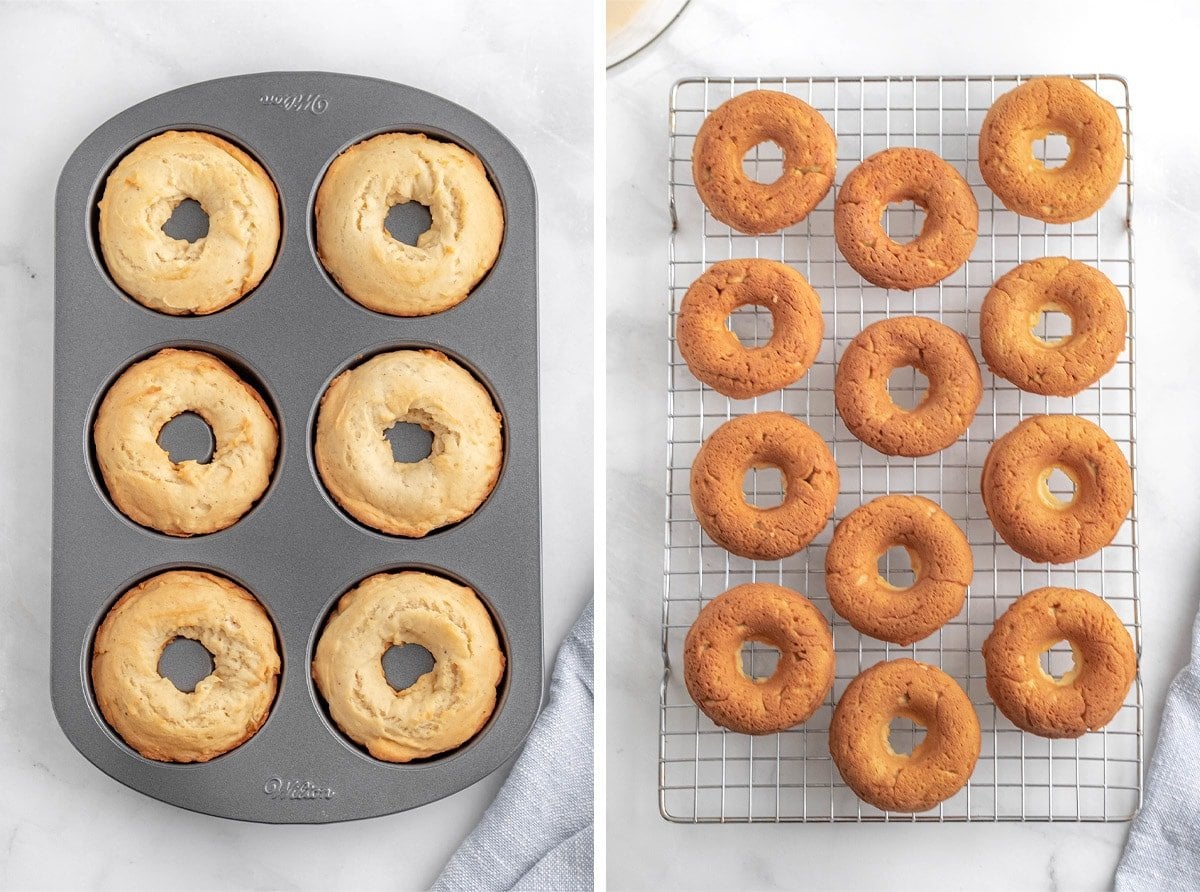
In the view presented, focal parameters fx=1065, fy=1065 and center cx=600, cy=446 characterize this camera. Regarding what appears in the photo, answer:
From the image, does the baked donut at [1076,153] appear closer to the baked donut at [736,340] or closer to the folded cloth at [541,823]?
the baked donut at [736,340]

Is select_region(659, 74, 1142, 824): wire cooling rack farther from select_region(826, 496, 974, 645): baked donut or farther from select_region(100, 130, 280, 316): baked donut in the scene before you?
select_region(100, 130, 280, 316): baked donut

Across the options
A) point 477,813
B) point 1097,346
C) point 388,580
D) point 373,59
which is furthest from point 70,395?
point 1097,346

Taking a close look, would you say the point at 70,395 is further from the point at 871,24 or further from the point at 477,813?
the point at 871,24

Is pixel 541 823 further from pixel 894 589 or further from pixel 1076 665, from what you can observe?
pixel 1076 665

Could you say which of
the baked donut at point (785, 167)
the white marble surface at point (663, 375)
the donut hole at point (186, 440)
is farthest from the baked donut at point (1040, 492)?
the donut hole at point (186, 440)

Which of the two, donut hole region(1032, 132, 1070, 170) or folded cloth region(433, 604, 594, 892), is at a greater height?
donut hole region(1032, 132, 1070, 170)

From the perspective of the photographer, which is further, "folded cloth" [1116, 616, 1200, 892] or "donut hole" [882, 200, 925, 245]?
"donut hole" [882, 200, 925, 245]

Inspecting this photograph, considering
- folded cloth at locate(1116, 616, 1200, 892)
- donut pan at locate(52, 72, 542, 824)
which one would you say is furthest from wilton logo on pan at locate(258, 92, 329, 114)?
folded cloth at locate(1116, 616, 1200, 892)
